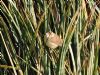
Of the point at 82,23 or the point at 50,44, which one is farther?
the point at 82,23

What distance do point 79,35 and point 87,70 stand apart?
0.65ft

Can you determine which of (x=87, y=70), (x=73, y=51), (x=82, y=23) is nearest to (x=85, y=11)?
(x=82, y=23)

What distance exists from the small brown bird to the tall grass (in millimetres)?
27

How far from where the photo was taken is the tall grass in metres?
1.47

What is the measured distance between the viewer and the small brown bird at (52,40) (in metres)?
1.44

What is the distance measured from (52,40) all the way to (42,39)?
15cm

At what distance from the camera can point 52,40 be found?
143 cm

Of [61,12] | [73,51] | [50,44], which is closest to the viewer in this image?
[50,44]

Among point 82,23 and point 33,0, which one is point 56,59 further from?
point 33,0

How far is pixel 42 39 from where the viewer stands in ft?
5.16

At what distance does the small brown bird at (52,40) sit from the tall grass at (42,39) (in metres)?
0.03

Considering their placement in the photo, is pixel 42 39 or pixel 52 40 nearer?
pixel 52 40

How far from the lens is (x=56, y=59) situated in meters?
1.53

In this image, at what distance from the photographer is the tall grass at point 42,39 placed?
1.47 m
